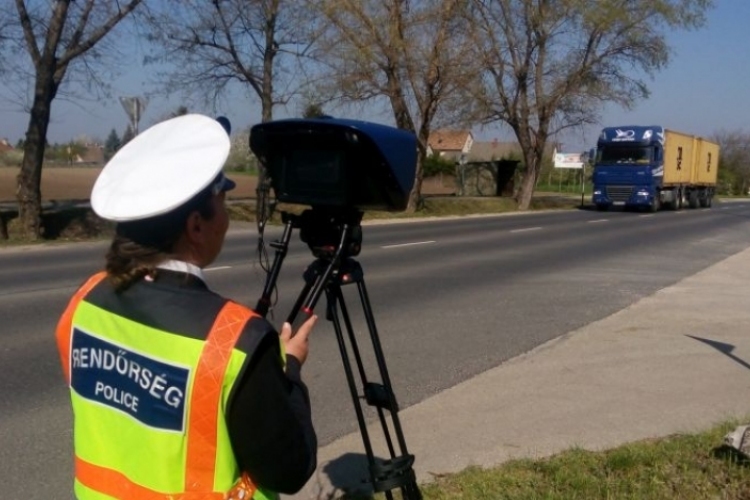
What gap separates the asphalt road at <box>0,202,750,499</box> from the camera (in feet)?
20.0

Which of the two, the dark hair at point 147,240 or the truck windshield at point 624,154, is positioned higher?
the truck windshield at point 624,154

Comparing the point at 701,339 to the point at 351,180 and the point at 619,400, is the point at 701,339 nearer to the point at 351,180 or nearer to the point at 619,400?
the point at 619,400

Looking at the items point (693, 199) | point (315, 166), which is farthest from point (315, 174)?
point (693, 199)

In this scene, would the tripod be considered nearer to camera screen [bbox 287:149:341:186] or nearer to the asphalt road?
camera screen [bbox 287:149:341:186]

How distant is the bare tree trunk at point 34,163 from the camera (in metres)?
20.0

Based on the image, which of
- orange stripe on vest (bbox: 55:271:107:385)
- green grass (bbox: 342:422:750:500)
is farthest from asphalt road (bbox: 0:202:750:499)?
orange stripe on vest (bbox: 55:271:107:385)

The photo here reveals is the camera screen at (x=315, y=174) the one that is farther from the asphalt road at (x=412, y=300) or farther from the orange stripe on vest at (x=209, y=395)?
the asphalt road at (x=412, y=300)

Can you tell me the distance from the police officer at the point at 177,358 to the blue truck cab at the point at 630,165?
36464 mm

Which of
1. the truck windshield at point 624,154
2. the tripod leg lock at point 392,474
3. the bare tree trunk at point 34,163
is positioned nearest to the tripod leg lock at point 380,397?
the tripod leg lock at point 392,474

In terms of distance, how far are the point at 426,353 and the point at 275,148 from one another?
18.5ft

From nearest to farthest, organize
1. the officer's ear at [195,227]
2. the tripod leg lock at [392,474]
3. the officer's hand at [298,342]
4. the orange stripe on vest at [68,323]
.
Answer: the officer's ear at [195,227]
the orange stripe on vest at [68,323]
the officer's hand at [298,342]
the tripod leg lock at [392,474]

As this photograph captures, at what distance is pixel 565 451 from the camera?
5188 millimetres

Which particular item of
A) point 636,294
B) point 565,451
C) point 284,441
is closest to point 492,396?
point 565,451

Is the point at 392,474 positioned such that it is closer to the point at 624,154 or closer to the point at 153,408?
the point at 153,408
